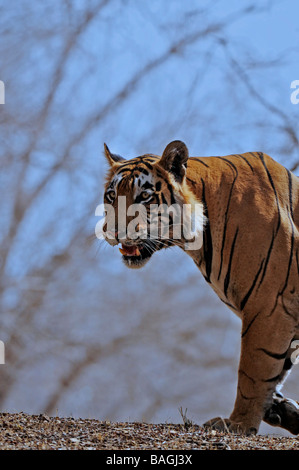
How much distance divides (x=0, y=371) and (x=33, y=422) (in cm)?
641

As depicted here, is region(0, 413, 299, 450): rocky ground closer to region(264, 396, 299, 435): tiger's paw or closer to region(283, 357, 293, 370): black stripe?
region(264, 396, 299, 435): tiger's paw

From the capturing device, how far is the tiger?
11.1ft

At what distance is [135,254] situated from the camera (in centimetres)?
353

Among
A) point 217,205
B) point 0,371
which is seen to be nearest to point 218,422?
point 217,205

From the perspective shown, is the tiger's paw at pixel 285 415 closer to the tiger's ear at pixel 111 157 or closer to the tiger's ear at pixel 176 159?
the tiger's ear at pixel 176 159

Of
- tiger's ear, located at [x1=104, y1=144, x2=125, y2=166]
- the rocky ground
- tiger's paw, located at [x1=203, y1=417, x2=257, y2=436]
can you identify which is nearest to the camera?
the rocky ground

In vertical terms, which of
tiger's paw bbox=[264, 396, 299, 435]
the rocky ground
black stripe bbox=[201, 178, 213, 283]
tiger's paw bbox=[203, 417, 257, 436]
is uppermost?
black stripe bbox=[201, 178, 213, 283]

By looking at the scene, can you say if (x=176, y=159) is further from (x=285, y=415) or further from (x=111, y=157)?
(x=285, y=415)

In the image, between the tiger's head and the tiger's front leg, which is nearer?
the tiger's front leg

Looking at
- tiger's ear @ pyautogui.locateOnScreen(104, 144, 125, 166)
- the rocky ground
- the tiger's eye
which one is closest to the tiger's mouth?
the tiger's eye

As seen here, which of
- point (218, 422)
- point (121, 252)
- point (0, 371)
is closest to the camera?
point (218, 422)
